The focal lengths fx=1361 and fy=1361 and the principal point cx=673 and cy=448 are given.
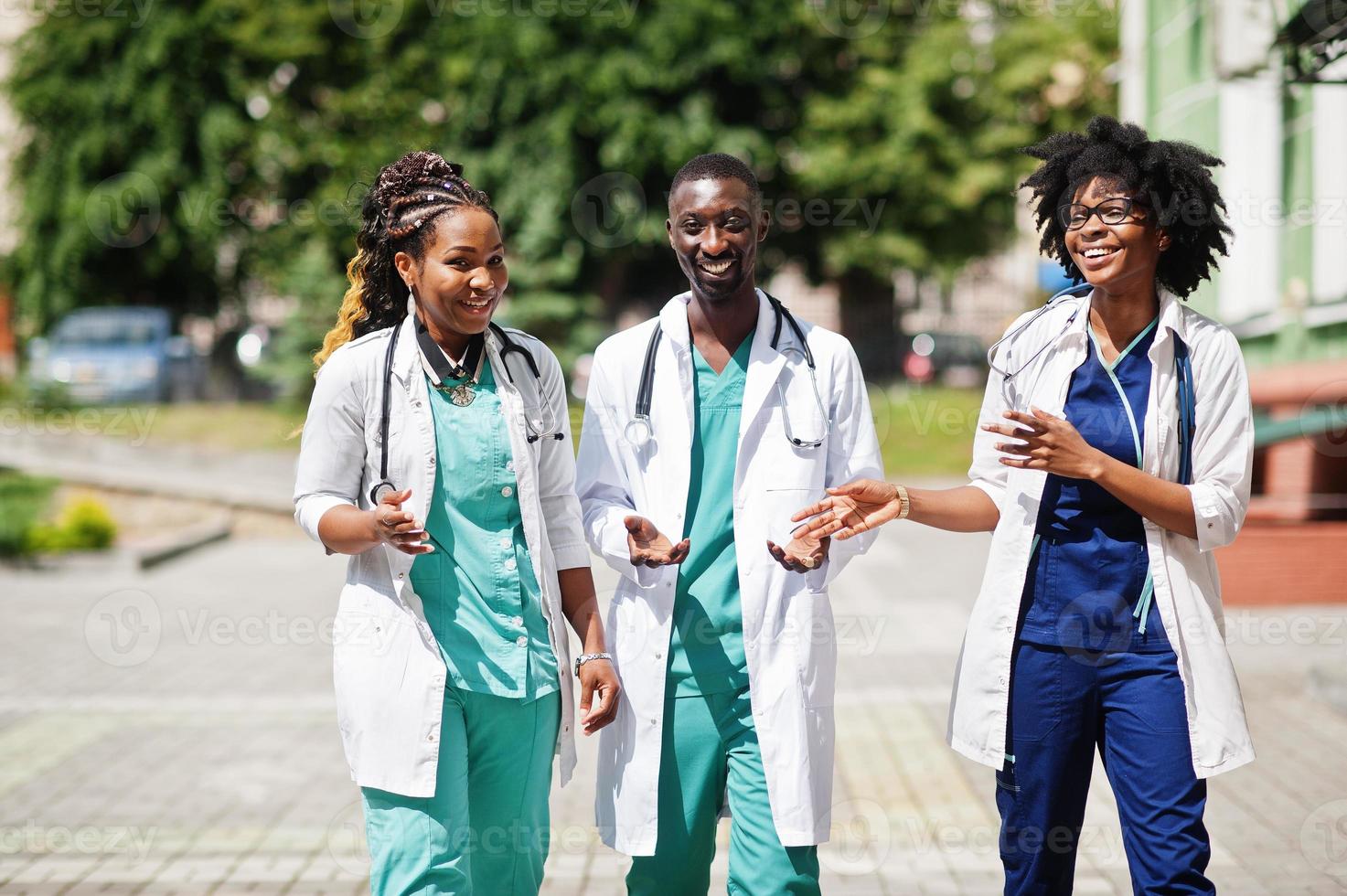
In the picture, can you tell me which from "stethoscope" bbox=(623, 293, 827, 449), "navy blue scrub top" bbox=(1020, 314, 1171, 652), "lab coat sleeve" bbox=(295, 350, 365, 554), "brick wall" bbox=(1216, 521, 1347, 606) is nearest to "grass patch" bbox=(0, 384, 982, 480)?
"brick wall" bbox=(1216, 521, 1347, 606)

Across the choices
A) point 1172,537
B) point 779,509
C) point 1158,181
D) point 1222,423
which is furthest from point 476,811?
point 1158,181

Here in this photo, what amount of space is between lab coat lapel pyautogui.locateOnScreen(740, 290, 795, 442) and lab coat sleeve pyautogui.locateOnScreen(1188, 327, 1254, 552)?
0.97 meters

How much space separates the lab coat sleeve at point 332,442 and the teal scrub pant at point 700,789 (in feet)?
3.06

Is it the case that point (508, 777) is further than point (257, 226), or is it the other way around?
point (257, 226)

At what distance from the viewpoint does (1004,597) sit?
3178 millimetres

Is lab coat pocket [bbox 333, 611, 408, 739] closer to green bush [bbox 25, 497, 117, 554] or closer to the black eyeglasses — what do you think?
the black eyeglasses

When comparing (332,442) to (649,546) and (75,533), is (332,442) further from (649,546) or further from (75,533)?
(75,533)

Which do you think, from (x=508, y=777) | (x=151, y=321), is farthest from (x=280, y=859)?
(x=151, y=321)

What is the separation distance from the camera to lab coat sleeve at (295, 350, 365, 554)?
3002mm

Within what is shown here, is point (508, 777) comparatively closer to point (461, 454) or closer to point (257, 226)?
point (461, 454)

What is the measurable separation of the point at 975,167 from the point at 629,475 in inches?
899

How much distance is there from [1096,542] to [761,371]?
88 cm

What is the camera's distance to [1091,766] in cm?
312

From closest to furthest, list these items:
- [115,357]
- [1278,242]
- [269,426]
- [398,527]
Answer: [398,527], [1278,242], [269,426], [115,357]
